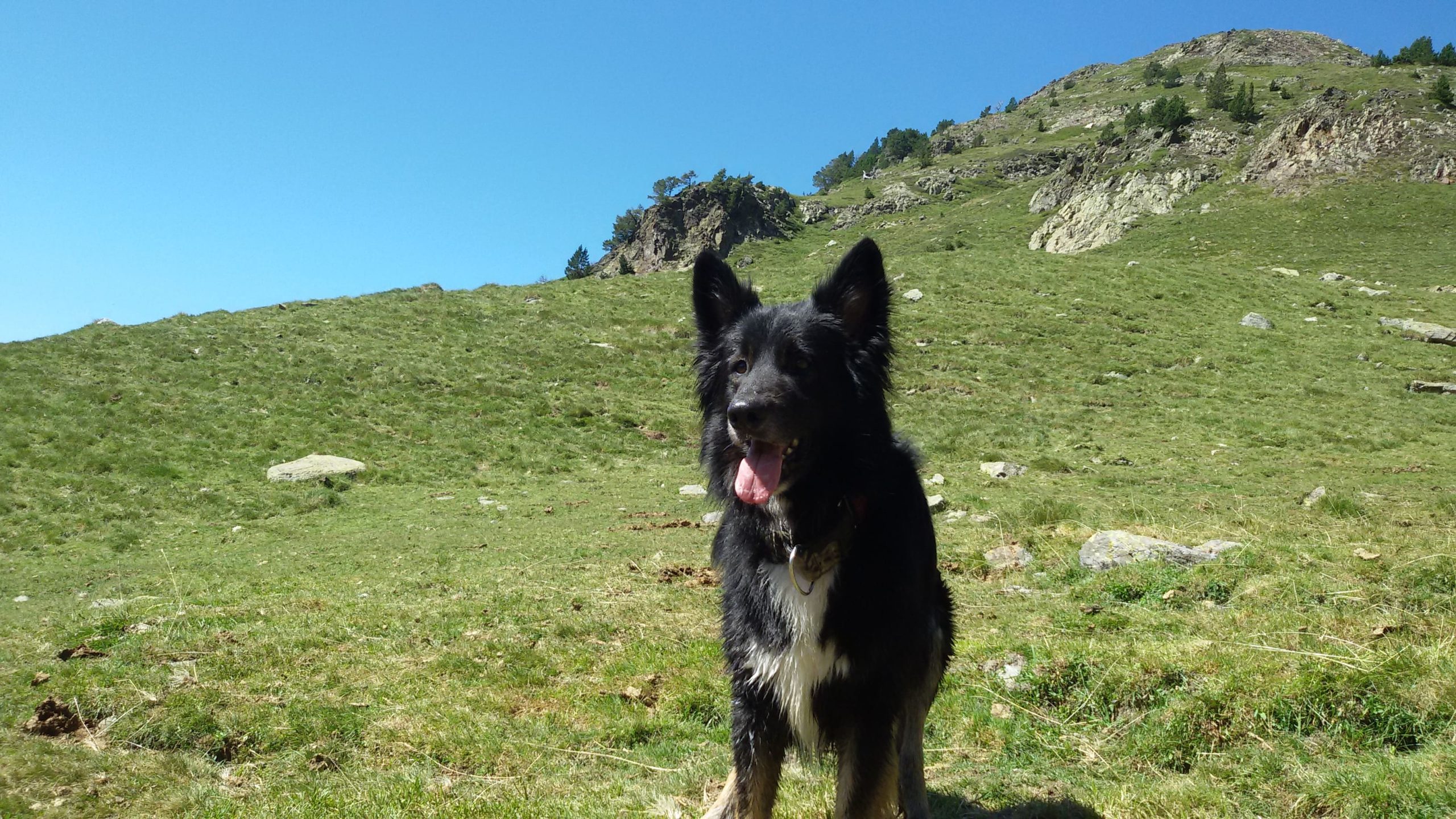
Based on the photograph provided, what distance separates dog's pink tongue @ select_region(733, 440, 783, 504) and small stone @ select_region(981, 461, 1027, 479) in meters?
14.6

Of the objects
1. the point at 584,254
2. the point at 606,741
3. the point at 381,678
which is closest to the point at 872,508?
the point at 606,741

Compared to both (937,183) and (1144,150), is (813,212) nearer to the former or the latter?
(937,183)

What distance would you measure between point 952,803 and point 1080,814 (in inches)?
25.6

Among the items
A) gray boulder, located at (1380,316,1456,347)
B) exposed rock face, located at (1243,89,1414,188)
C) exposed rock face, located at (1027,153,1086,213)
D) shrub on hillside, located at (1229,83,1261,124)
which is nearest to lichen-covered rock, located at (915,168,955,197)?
exposed rock face, located at (1027,153,1086,213)

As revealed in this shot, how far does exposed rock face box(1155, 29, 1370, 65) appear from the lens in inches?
4377

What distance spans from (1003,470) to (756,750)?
14.8 meters

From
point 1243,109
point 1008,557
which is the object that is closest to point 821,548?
point 1008,557

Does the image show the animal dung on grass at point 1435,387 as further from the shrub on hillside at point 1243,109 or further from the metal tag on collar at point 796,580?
the shrub on hillside at point 1243,109

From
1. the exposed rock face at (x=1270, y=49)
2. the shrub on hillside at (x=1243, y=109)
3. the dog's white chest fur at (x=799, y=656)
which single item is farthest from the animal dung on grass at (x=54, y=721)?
the exposed rock face at (x=1270, y=49)

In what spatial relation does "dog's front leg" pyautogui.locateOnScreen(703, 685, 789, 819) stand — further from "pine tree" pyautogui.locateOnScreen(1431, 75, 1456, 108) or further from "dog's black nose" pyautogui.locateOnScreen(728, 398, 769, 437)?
→ "pine tree" pyautogui.locateOnScreen(1431, 75, 1456, 108)

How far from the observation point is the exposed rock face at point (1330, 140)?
48.4m

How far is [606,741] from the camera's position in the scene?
17.5 feet

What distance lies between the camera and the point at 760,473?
3439mm

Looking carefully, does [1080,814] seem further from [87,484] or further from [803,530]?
[87,484]
